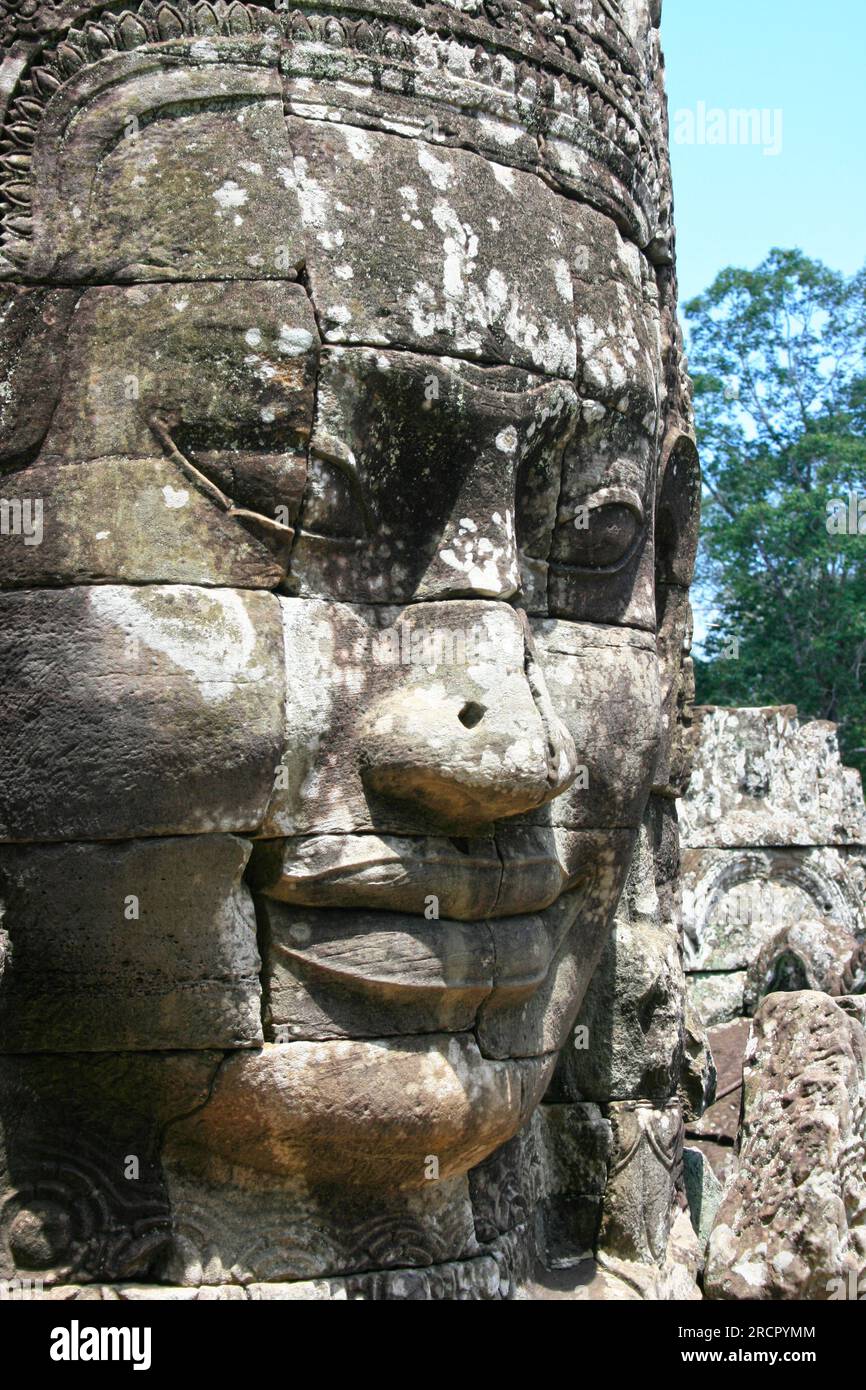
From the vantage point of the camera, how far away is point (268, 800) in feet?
13.0

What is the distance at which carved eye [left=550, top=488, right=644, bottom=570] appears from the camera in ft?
15.0

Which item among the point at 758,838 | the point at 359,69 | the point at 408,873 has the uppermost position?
the point at 359,69

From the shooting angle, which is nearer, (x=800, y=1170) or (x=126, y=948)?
(x=126, y=948)

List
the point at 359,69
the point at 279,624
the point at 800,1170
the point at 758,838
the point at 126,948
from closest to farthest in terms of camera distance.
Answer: the point at 126,948, the point at 279,624, the point at 359,69, the point at 800,1170, the point at 758,838

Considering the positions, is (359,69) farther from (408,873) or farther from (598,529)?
(408,873)

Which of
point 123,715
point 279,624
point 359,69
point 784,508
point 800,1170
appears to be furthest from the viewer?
point 784,508

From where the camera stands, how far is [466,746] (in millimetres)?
4004

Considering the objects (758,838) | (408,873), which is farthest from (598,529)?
(758,838)

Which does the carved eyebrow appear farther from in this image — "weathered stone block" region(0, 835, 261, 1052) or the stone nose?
"weathered stone block" region(0, 835, 261, 1052)

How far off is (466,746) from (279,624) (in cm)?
53

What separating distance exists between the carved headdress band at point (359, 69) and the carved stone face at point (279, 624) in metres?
0.04

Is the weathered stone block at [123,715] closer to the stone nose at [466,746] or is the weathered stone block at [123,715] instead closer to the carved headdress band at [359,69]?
the stone nose at [466,746]
